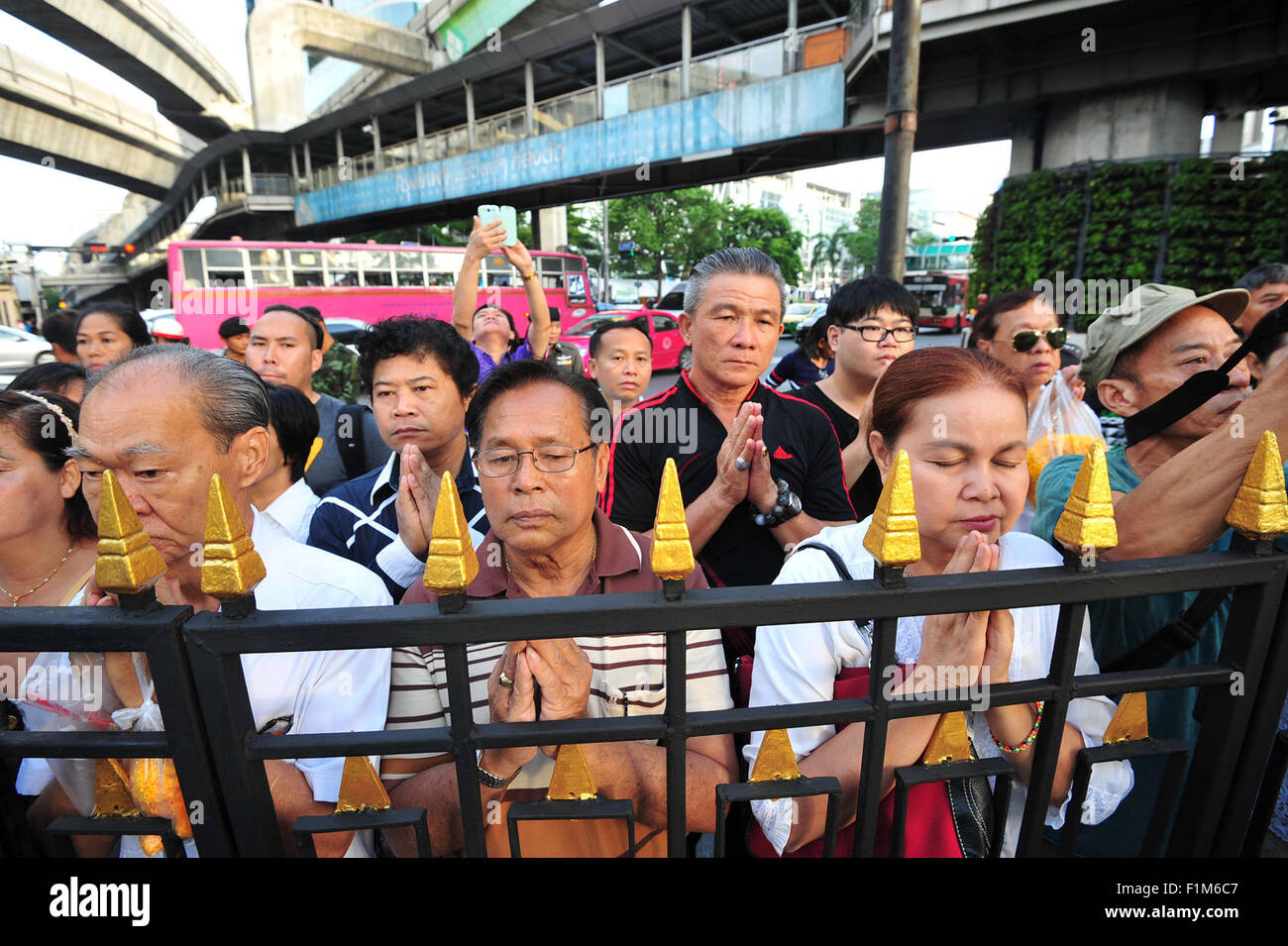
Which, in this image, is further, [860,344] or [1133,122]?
[1133,122]

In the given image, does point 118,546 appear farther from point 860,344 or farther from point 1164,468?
point 860,344

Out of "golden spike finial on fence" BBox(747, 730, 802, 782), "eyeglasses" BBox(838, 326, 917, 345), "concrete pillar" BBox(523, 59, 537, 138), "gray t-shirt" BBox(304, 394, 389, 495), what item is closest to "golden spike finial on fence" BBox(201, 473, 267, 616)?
"golden spike finial on fence" BBox(747, 730, 802, 782)

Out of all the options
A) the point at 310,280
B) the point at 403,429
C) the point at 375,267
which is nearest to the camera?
the point at 403,429

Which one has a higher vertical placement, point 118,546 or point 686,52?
point 686,52

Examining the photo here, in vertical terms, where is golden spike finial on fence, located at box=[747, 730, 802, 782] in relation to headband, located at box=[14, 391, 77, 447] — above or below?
below

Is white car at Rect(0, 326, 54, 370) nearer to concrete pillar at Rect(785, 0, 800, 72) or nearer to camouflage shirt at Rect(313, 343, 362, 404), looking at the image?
camouflage shirt at Rect(313, 343, 362, 404)

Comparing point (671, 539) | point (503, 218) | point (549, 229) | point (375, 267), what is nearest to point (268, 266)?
point (375, 267)

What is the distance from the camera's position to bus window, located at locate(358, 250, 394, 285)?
647 inches

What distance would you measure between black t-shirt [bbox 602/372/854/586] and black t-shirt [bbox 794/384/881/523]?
0.94ft

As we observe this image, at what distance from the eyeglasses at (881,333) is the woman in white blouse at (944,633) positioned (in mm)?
1531

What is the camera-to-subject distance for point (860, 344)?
2963mm

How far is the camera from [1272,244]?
30.7 feet

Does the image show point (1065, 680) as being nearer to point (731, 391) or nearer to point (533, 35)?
point (731, 391)

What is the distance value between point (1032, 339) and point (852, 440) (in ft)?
3.29
